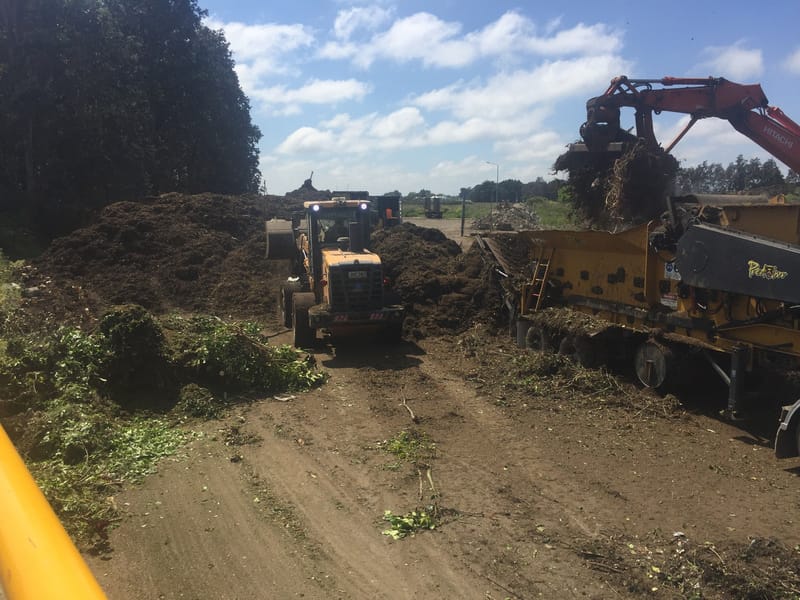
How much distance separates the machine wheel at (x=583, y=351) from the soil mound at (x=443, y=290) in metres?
3.24

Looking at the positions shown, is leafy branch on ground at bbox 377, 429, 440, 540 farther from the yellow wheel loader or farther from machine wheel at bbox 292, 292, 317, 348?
machine wheel at bbox 292, 292, 317, 348

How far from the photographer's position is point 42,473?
565cm

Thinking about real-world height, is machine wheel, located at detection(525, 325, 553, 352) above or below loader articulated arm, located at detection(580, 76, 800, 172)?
below

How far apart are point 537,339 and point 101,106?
22.9 m

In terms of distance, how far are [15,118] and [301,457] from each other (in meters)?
23.7

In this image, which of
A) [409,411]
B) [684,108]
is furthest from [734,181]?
[409,411]

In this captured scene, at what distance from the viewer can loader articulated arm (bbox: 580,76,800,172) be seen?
10492 millimetres

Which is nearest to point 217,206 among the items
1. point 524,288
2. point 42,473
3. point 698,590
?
point 524,288

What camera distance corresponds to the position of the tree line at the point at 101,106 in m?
23.8

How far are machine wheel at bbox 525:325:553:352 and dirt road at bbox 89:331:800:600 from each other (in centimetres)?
217

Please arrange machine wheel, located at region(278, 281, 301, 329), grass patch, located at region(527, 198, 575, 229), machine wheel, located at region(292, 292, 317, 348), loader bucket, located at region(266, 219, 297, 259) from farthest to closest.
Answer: grass patch, located at region(527, 198, 575, 229), loader bucket, located at region(266, 219, 297, 259), machine wheel, located at region(278, 281, 301, 329), machine wheel, located at region(292, 292, 317, 348)

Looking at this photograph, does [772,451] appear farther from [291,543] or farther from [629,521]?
[291,543]

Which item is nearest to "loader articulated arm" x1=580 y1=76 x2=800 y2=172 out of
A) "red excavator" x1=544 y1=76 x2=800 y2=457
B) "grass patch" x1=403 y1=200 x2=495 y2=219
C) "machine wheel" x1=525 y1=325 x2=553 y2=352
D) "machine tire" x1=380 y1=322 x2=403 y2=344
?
"red excavator" x1=544 y1=76 x2=800 y2=457

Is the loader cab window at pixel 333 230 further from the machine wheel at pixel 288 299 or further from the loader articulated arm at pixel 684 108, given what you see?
the loader articulated arm at pixel 684 108
